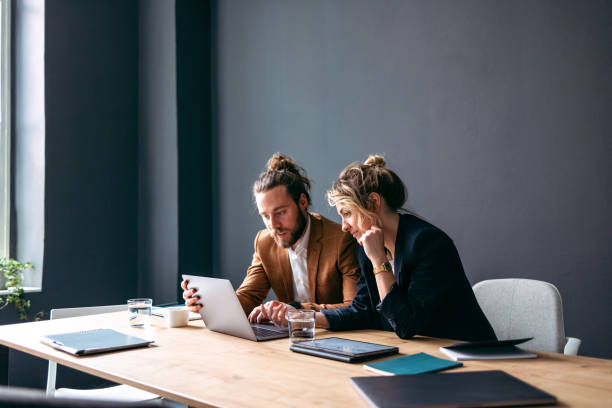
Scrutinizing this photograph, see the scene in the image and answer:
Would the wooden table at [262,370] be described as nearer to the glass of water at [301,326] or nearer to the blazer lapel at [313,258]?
the glass of water at [301,326]

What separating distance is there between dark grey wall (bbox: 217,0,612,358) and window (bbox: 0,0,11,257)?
1507mm

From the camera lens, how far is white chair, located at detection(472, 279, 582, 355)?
6.10 feet

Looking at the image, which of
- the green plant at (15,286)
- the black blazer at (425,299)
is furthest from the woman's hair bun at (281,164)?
the green plant at (15,286)

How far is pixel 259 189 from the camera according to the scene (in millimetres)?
2369

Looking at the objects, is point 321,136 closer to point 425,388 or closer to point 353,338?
point 353,338

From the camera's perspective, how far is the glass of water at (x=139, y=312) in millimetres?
1938

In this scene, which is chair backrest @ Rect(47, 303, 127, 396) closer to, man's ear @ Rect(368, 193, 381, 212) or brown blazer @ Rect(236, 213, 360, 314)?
brown blazer @ Rect(236, 213, 360, 314)

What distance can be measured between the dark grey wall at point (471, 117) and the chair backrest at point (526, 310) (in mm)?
391

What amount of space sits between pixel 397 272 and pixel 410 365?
595mm

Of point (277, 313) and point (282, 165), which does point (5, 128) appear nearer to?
point (282, 165)

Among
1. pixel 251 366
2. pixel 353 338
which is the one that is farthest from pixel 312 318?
pixel 251 366

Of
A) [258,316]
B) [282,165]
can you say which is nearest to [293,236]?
[282,165]

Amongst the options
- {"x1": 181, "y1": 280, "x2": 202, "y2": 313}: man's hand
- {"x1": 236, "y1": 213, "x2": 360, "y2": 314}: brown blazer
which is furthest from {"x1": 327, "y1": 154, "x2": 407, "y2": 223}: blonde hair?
{"x1": 181, "y1": 280, "x2": 202, "y2": 313}: man's hand

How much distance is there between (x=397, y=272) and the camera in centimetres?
182
